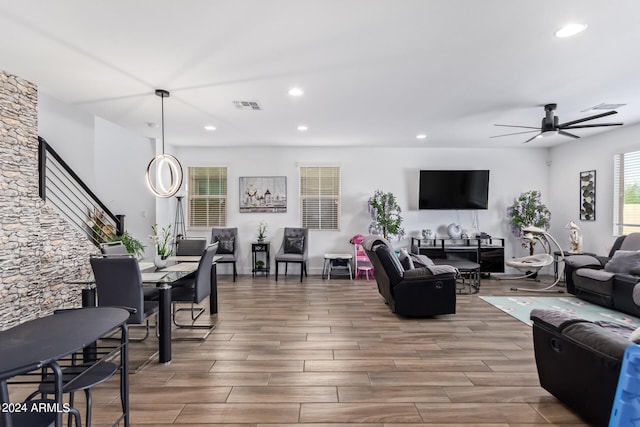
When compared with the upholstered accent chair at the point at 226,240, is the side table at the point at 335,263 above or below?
below

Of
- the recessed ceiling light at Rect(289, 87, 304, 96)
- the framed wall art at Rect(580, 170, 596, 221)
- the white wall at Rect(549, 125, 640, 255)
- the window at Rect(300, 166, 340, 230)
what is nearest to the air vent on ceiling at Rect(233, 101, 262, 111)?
the recessed ceiling light at Rect(289, 87, 304, 96)

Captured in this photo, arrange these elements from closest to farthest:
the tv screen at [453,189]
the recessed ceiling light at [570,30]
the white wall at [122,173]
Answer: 1. the recessed ceiling light at [570,30]
2. the white wall at [122,173]
3. the tv screen at [453,189]

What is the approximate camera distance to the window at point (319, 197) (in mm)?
7312

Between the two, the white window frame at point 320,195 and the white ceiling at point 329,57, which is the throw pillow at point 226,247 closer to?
the white window frame at point 320,195

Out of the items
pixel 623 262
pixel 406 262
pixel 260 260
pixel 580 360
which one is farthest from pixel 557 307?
pixel 260 260

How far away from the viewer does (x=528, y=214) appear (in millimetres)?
6859

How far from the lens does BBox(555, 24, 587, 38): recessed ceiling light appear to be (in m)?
2.54

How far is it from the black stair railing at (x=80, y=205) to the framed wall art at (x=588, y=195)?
27.3 feet

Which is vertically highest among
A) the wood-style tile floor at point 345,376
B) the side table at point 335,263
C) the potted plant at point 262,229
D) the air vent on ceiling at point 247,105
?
the air vent on ceiling at point 247,105

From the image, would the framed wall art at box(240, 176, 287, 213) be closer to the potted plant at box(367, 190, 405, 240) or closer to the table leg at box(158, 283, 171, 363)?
the potted plant at box(367, 190, 405, 240)

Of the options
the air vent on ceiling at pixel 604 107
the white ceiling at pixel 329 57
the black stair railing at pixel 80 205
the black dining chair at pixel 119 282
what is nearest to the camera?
the white ceiling at pixel 329 57

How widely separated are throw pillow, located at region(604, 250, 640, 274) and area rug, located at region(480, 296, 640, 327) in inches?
21.6

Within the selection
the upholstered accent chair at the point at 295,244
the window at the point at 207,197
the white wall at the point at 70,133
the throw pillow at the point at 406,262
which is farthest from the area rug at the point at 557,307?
the white wall at the point at 70,133

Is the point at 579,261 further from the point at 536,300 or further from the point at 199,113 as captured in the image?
the point at 199,113
